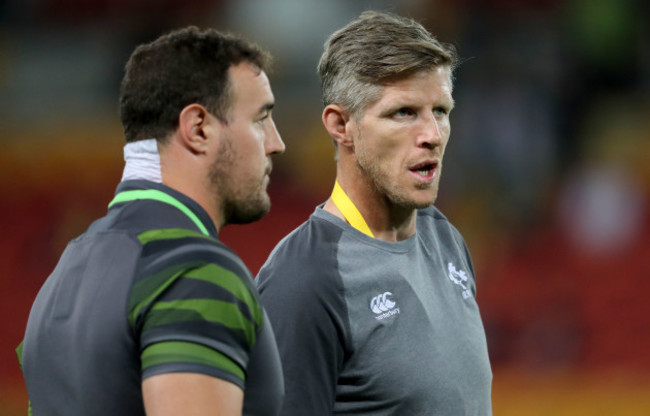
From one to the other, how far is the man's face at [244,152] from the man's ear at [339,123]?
552mm

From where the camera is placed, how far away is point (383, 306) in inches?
87.9

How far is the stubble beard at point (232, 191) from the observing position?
1.76 meters

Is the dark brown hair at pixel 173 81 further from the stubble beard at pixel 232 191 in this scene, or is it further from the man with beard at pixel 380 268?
the man with beard at pixel 380 268

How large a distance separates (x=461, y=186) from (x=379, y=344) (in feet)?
19.3

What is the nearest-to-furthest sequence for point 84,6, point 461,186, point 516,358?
point 516,358, point 461,186, point 84,6

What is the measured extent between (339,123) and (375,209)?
220 mm

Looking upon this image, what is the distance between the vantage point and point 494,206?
26.4 ft

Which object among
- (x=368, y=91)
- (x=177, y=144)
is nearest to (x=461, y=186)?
(x=368, y=91)

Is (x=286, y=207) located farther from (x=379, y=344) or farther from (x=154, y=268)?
(x=154, y=268)

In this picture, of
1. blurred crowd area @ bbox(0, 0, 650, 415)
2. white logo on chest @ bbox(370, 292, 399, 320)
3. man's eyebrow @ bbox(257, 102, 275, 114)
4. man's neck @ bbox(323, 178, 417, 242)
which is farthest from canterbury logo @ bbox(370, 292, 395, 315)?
blurred crowd area @ bbox(0, 0, 650, 415)

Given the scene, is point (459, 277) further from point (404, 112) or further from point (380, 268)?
point (404, 112)

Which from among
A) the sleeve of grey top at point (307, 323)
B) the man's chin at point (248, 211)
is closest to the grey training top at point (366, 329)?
the sleeve of grey top at point (307, 323)

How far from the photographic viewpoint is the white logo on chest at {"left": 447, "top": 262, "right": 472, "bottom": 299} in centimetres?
246

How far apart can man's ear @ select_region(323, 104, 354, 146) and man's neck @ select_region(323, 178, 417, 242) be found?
0.09 meters
